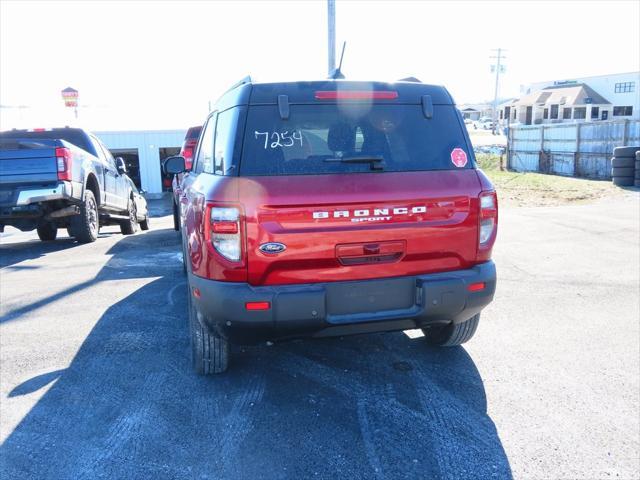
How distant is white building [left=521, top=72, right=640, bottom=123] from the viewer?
2147 inches

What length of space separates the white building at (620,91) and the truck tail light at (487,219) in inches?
2312

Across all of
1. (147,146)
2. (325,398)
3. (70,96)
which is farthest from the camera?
(70,96)

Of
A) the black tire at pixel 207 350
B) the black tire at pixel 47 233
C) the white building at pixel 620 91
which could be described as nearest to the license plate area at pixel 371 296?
the black tire at pixel 207 350

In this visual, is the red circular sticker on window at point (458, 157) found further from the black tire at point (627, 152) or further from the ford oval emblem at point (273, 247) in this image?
the black tire at point (627, 152)

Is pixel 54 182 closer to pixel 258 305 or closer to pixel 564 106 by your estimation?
pixel 258 305

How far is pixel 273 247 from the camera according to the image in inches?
121

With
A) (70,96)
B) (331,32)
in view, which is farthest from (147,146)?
(331,32)

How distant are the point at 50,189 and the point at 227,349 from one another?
5960 millimetres

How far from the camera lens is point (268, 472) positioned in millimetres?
2807

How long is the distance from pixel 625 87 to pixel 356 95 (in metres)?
63.1

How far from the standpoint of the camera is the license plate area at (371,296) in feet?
10.4

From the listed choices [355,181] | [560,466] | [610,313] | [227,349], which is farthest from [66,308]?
[610,313]

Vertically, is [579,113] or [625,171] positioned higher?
[579,113]

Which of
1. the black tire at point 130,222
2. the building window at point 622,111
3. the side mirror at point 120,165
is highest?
the building window at point 622,111
